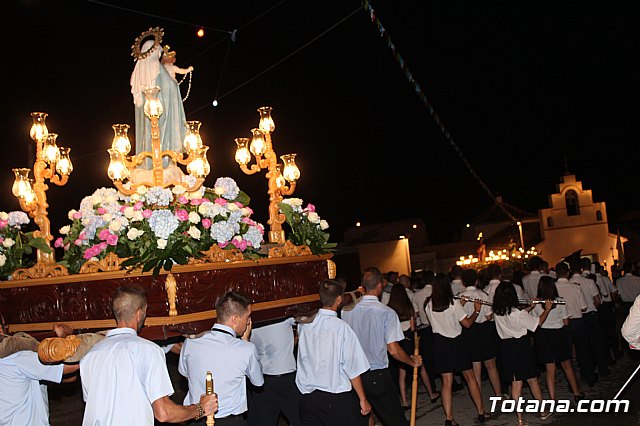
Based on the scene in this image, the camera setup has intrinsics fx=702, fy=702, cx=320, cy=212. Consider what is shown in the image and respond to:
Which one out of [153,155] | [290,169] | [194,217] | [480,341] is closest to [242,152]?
[290,169]

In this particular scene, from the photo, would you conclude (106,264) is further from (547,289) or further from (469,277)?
(547,289)

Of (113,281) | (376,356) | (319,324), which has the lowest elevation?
(376,356)

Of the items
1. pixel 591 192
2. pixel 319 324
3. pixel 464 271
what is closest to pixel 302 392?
pixel 319 324

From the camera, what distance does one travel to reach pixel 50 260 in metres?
7.16

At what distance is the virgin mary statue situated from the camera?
24.7 feet

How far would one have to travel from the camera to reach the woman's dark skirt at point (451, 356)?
28.5 feet

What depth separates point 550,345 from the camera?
9266mm

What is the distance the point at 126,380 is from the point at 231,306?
3.84 feet

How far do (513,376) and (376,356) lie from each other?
8.16 feet

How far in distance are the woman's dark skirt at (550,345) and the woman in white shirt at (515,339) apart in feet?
2.31

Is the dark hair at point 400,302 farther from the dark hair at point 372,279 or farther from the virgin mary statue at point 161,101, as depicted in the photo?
the virgin mary statue at point 161,101

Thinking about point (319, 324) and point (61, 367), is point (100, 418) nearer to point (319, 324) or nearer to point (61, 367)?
point (61, 367)

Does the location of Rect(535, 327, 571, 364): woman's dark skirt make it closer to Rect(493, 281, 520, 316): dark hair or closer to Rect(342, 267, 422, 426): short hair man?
Rect(493, 281, 520, 316): dark hair

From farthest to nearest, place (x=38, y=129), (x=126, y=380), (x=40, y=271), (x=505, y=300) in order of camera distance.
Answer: (x=505, y=300) < (x=38, y=129) < (x=40, y=271) < (x=126, y=380)
